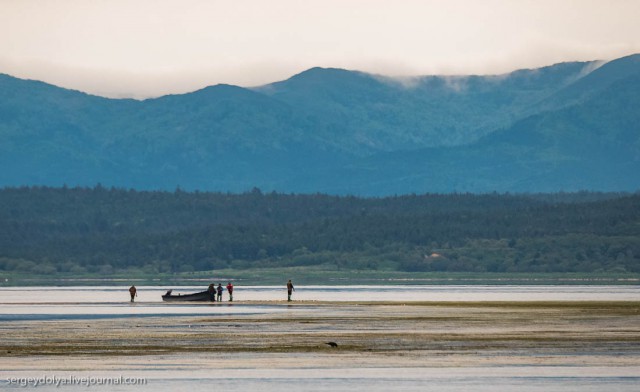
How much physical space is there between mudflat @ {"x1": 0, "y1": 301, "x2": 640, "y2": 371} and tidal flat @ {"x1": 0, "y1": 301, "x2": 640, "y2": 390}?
0.17ft

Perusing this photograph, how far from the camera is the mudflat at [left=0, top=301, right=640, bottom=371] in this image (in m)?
66.1

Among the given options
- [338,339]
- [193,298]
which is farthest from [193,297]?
[338,339]

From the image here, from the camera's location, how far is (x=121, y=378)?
2363 inches

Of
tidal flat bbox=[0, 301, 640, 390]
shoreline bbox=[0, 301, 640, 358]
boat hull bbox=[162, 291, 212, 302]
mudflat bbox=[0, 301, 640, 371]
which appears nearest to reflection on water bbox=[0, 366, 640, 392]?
tidal flat bbox=[0, 301, 640, 390]

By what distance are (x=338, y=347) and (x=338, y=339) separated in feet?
15.6

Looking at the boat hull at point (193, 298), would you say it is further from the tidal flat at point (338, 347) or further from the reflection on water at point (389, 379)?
the reflection on water at point (389, 379)

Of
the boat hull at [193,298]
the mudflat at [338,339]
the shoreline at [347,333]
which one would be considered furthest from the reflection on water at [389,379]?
the boat hull at [193,298]

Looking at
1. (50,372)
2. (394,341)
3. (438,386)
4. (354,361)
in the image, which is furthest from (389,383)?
(394,341)

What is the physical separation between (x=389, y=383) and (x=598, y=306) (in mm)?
55701

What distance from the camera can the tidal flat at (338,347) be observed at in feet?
201

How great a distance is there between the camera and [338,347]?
71875mm

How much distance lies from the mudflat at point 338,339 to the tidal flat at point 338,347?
0.05 meters

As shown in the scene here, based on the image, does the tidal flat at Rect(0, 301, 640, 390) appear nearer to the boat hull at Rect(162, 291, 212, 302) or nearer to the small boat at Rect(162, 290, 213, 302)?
the small boat at Rect(162, 290, 213, 302)

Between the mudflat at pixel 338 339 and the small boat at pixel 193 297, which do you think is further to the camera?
the small boat at pixel 193 297
